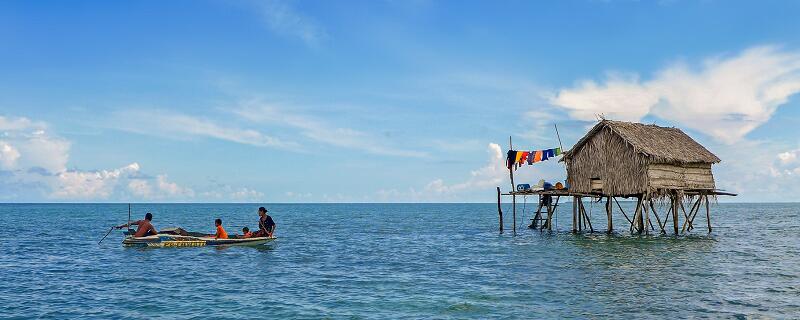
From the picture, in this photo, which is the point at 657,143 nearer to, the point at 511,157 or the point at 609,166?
the point at 609,166

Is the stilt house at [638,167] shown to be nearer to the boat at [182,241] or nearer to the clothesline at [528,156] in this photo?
the clothesline at [528,156]

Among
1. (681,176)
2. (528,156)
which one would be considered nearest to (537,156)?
(528,156)

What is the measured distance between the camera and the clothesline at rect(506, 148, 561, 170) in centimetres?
3959

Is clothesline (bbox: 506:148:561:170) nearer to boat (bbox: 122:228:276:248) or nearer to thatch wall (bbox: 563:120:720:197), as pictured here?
thatch wall (bbox: 563:120:720:197)

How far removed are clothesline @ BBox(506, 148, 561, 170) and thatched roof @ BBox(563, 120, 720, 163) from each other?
51.9 inches

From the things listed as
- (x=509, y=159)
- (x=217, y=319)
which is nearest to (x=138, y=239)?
(x=217, y=319)

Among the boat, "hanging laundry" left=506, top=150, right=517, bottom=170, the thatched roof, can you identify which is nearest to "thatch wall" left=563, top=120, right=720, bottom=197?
the thatched roof

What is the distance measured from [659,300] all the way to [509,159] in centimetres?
2227

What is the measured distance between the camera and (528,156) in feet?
131

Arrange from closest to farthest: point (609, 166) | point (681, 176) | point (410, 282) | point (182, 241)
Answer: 1. point (410, 282)
2. point (182, 241)
3. point (609, 166)
4. point (681, 176)

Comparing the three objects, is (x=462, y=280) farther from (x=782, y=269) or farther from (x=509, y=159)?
(x=509, y=159)

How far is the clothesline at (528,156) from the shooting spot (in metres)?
39.6

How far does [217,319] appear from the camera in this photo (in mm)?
16234

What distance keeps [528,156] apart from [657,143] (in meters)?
7.72
